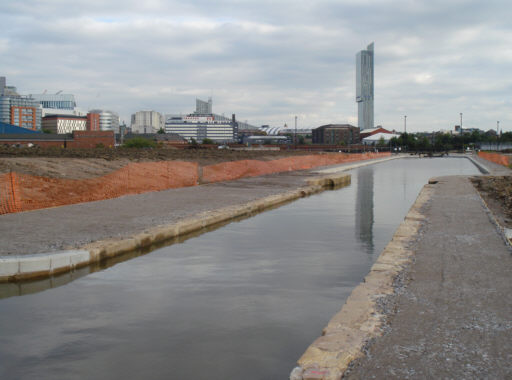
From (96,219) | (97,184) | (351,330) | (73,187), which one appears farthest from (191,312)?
(97,184)

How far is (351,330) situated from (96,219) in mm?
9190

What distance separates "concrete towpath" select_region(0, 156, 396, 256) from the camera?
9.93 m

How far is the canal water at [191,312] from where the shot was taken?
17.9 ft

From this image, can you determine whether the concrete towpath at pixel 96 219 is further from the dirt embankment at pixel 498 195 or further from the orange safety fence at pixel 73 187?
the dirt embankment at pixel 498 195

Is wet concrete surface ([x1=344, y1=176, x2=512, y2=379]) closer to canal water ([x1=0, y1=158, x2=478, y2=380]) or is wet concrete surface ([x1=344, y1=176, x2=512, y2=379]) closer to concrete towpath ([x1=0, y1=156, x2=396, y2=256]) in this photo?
canal water ([x1=0, y1=158, x2=478, y2=380])

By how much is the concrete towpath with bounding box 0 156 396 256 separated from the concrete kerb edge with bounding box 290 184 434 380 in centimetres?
557

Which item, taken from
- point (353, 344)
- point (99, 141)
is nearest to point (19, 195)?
point (353, 344)

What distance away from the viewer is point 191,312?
7.07m

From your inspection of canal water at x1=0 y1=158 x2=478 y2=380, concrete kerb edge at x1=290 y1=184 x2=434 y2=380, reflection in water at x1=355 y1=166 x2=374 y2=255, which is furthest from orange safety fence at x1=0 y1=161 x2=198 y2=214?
concrete kerb edge at x1=290 y1=184 x2=434 y2=380

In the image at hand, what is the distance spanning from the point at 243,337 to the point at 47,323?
261 cm

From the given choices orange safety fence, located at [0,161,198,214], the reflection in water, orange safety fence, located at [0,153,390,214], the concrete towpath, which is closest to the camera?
the concrete towpath

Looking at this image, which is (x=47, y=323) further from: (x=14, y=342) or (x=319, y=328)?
(x=319, y=328)

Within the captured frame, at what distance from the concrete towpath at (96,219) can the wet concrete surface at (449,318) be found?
6.23m

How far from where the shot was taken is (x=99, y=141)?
437ft
